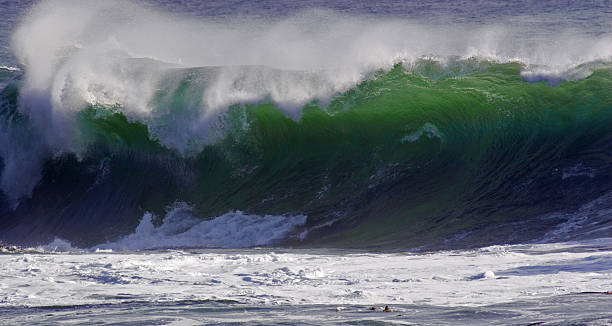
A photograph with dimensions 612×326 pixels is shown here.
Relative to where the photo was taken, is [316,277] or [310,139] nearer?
[316,277]

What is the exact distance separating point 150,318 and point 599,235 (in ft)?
17.4

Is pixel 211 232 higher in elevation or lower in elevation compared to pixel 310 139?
lower

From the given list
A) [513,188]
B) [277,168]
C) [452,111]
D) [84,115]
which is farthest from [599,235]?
[84,115]

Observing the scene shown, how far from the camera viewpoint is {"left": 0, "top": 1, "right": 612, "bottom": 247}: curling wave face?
10445mm

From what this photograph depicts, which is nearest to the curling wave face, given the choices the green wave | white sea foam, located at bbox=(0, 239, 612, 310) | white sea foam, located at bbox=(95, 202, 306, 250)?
the green wave

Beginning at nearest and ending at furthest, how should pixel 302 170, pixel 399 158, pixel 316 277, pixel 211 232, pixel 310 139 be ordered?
pixel 316 277 < pixel 211 232 < pixel 399 158 < pixel 302 170 < pixel 310 139

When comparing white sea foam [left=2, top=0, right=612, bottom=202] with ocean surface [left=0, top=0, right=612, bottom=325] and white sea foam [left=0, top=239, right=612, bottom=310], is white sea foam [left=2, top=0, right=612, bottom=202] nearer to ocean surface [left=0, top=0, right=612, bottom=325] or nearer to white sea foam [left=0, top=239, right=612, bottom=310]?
ocean surface [left=0, top=0, right=612, bottom=325]

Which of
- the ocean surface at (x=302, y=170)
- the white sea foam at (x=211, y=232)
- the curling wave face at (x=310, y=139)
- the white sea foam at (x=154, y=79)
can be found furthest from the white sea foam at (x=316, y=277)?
the white sea foam at (x=154, y=79)

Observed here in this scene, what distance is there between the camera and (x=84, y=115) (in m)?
12.6

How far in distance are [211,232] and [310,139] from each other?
254 centimetres

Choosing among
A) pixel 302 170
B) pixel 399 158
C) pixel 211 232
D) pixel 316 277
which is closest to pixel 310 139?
pixel 302 170

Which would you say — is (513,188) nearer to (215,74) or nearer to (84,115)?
(215,74)

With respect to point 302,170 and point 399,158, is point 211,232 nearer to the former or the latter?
point 302,170

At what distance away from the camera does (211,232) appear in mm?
10531
